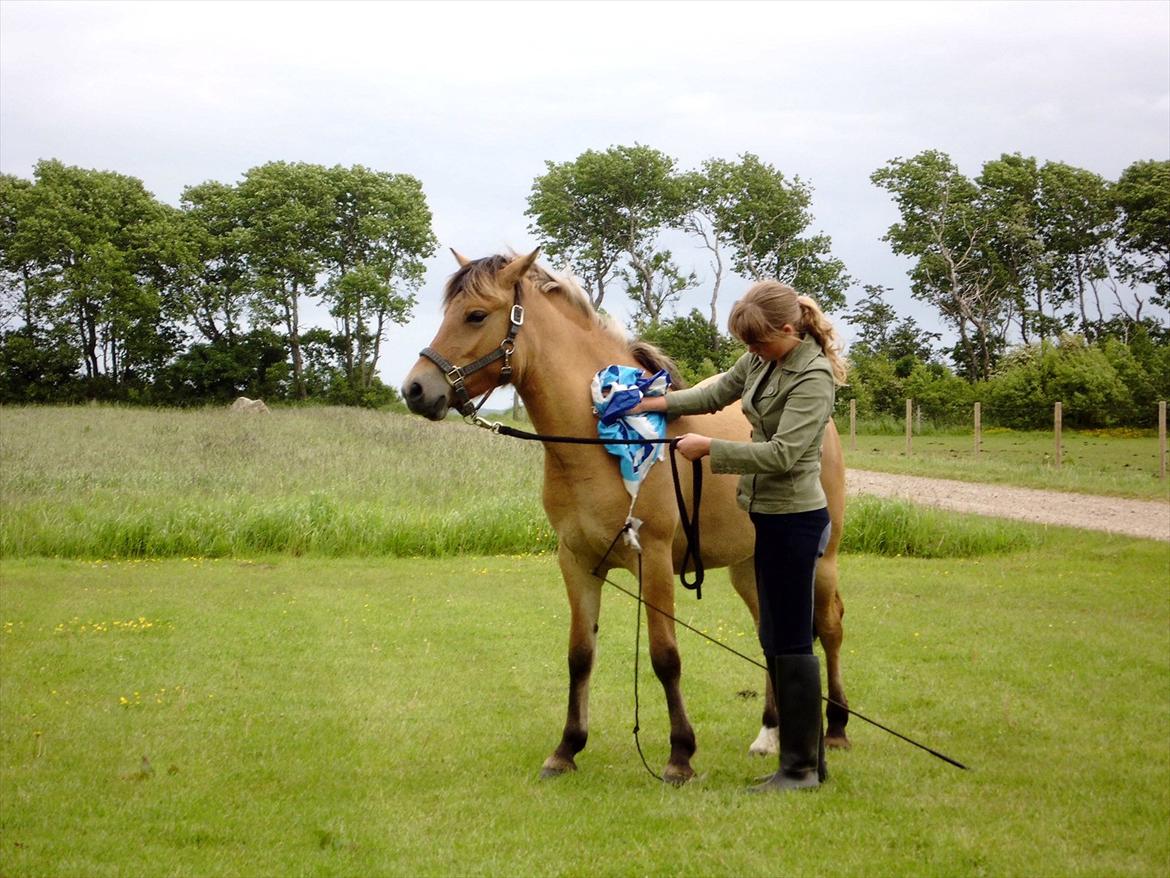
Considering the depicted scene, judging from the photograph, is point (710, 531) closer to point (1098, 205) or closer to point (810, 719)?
point (810, 719)

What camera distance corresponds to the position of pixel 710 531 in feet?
18.6

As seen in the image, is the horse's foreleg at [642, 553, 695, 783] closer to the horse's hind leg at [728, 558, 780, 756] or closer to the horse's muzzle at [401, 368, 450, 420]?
the horse's hind leg at [728, 558, 780, 756]

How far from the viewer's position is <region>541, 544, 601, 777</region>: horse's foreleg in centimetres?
541

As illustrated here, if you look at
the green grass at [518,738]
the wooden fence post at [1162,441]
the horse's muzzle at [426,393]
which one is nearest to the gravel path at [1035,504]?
the wooden fence post at [1162,441]

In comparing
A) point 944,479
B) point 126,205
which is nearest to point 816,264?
point 944,479

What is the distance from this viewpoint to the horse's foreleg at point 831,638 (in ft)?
19.5

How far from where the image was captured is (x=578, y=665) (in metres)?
5.51

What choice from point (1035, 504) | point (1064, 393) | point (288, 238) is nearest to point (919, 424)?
point (1064, 393)

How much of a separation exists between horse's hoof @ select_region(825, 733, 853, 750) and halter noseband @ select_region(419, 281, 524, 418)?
2739mm

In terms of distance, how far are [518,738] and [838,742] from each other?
5.90ft

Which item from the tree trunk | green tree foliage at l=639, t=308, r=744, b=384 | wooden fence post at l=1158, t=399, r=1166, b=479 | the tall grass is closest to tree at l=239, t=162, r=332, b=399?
the tree trunk

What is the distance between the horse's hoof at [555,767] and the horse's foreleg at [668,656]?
0.49 metres

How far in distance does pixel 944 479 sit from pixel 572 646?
18.7 metres

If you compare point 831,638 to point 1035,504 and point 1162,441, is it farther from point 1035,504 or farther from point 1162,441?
point 1162,441
